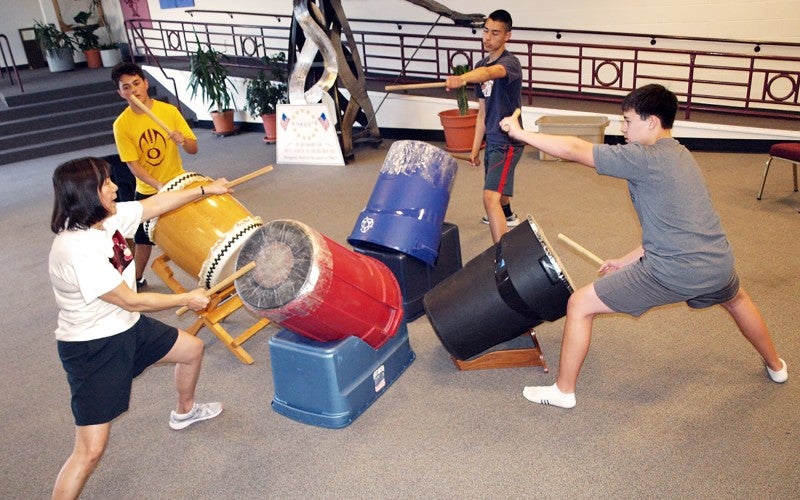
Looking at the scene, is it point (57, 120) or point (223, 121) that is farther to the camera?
point (57, 120)

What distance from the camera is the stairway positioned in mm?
8227

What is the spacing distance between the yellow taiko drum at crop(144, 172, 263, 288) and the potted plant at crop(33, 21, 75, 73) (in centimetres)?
902

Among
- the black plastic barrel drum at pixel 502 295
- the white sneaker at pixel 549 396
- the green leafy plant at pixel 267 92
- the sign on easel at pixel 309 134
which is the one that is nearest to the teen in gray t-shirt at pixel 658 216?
the black plastic barrel drum at pixel 502 295

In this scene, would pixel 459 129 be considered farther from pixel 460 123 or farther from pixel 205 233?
pixel 205 233

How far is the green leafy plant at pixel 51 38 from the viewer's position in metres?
10.5

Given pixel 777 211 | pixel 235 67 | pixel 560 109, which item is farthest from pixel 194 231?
pixel 235 67

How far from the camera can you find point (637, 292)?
93.4 inches

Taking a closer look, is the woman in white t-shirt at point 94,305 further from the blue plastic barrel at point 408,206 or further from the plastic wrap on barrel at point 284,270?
the blue plastic barrel at point 408,206

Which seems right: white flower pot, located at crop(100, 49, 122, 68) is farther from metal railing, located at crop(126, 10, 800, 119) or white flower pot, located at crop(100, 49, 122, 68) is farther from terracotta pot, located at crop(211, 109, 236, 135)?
terracotta pot, located at crop(211, 109, 236, 135)

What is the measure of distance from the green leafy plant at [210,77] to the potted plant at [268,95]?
18.5 inches

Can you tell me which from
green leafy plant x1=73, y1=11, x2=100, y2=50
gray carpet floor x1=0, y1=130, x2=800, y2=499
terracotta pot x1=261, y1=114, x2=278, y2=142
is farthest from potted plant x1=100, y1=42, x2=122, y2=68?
gray carpet floor x1=0, y1=130, x2=800, y2=499

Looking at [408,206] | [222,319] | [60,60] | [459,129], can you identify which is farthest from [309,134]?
[60,60]

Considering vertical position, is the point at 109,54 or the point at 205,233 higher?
the point at 109,54

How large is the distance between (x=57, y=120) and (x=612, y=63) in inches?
265
